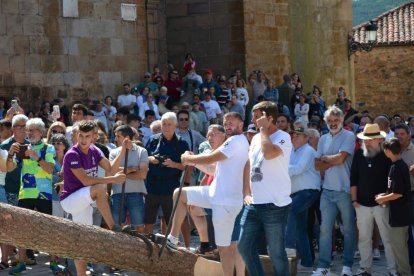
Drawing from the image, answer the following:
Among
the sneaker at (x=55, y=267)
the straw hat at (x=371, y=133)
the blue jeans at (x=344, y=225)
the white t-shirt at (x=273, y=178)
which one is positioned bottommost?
the sneaker at (x=55, y=267)

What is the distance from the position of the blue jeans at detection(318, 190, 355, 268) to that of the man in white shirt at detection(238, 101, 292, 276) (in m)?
1.74

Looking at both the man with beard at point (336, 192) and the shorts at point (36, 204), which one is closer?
the man with beard at point (336, 192)

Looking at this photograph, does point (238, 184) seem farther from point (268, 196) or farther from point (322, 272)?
point (322, 272)

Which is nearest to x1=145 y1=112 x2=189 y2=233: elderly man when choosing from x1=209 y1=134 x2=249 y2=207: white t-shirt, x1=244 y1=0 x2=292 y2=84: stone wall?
x1=209 y1=134 x2=249 y2=207: white t-shirt

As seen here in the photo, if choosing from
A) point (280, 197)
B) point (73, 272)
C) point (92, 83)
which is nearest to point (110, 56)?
point (92, 83)

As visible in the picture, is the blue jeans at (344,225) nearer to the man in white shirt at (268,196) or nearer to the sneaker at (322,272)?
the sneaker at (322,272)

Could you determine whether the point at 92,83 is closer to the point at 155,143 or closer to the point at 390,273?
the point at 155,143

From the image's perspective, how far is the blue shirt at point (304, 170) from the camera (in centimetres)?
1116

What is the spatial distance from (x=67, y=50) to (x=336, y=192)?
34.7ft

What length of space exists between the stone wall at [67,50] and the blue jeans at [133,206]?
804 cm

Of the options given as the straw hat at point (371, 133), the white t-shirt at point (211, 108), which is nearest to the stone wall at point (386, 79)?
the white t-shirt at point (211, 108)

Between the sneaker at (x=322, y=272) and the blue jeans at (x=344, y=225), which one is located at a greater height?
the blue jeans at (x=344, y=225)

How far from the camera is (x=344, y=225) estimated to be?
10.8 meters

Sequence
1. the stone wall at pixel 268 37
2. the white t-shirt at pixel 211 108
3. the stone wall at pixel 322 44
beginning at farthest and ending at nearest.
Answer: the stone wall at pixel 322 44, the stone wall at pixel 268 37, the white t-shirt at pixel 211 108
